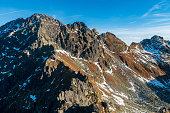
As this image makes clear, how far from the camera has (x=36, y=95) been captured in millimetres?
65250

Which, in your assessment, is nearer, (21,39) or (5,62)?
(5,62)

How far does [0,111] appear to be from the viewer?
231 ft

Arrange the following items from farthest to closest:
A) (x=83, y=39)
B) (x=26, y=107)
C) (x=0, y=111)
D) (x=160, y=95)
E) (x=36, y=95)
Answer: (x=83, y=39), (x=160, y=95), (x=0, y=111), (x=36, y=95), (x=26, y=107)

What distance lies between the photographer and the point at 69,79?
63.4m

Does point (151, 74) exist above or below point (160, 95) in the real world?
above

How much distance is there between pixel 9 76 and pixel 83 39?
11535cm

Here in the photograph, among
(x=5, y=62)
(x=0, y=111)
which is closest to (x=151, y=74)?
(x=0, y=111)

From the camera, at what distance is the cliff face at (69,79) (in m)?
56.3

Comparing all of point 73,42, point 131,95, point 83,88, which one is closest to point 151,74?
point 131,95

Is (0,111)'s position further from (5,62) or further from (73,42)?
(73,42)

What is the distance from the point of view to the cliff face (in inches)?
2216

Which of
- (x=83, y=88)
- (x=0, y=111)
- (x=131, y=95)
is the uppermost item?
(x=83, y=88)

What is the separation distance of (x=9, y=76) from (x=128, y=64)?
175707 mm

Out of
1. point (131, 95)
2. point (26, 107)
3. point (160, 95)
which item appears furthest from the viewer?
point (160, 95)
